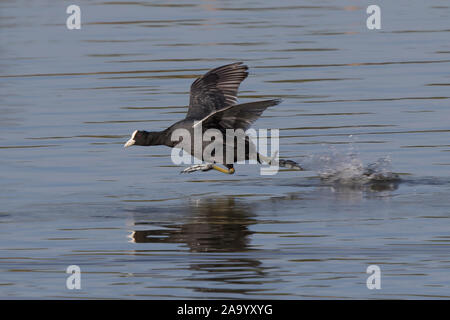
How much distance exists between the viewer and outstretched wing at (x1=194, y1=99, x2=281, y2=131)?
10961 mm

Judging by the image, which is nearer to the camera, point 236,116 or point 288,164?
point 236,116

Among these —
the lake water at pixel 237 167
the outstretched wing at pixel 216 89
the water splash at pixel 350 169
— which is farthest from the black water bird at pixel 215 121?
the water splash at pixel 350 169

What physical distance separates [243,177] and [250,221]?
7.24 ft

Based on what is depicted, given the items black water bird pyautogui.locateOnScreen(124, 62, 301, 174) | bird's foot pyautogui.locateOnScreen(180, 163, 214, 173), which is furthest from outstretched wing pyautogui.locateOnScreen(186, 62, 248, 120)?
bird's foot pyautogui.locateOnScreen(180, 163, 214, 173)

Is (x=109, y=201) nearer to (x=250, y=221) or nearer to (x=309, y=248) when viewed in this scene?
(x=250, y=221)

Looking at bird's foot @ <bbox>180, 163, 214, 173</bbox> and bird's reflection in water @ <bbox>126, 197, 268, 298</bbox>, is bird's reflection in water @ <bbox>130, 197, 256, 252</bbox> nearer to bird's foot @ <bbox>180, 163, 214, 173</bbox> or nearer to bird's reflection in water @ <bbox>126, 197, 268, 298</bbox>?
bird's reflection in water @ <bbox>126, 197, 268, 298</bbox>

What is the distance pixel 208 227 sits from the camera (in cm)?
1062

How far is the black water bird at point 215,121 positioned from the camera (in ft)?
38.0

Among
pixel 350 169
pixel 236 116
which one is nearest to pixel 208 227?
pixel 236 116

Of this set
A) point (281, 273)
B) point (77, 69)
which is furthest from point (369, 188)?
point (77, 69)

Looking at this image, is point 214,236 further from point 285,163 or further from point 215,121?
point 285,163

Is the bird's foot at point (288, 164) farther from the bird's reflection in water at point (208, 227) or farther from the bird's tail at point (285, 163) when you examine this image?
the bird's reflection in water at point (208, 227)

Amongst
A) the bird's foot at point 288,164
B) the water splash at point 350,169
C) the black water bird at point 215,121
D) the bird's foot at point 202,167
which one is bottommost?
the water splash at point 350,169

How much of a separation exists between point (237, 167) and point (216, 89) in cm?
136
